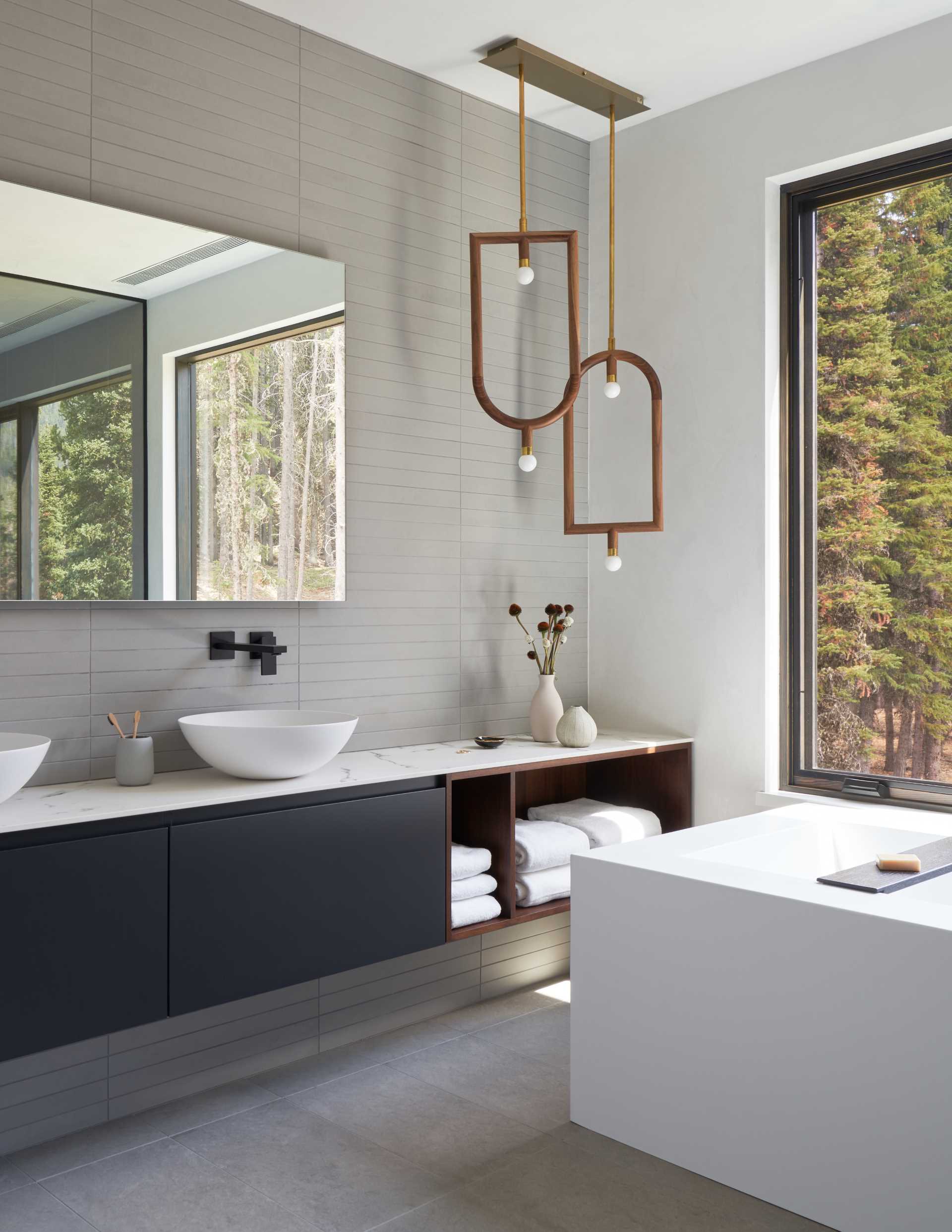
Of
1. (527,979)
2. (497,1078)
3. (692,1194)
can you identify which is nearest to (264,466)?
(497,1078)

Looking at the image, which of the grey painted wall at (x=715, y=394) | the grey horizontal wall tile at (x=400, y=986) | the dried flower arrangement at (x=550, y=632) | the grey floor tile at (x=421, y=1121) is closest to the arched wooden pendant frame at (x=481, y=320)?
the grey painted wall at (x=715, y=394)

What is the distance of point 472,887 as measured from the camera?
3.03m

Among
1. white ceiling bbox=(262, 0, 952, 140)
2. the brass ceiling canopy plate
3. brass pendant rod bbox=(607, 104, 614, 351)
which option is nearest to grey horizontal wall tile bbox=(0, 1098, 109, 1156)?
brass pendant rod bbox=(607, 104, 614, 351)

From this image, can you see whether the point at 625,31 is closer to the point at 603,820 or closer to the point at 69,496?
the point at 69,496

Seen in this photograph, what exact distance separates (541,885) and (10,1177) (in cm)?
150

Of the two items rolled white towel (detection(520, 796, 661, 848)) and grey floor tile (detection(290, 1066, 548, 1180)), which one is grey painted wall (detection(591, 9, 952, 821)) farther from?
grey floor tile (detection(290, 1066, 548, 1180))

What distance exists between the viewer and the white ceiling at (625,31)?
3002 mm

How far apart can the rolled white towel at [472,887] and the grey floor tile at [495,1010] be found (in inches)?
17.3

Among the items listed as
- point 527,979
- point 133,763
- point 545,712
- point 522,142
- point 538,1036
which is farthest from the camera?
point 527,979

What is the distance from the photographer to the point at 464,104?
354 cm

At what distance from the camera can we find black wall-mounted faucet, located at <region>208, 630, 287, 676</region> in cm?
290

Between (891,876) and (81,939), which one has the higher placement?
(891,876)

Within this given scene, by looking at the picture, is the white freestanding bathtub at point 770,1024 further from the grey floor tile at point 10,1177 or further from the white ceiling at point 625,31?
the white ceiling at point 625,31

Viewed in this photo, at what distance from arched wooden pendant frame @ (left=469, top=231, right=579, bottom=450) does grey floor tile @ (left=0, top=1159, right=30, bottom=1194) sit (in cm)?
227
